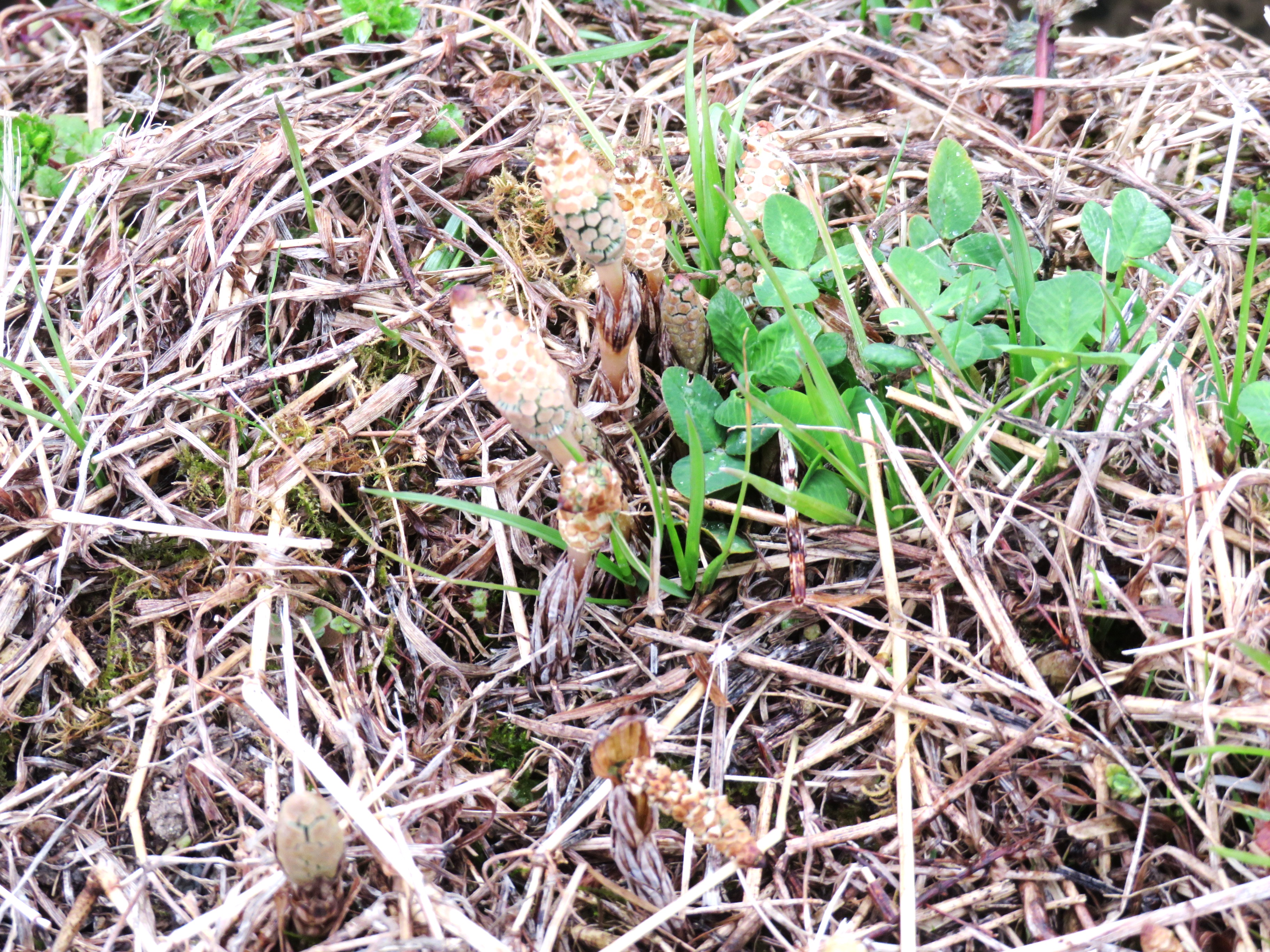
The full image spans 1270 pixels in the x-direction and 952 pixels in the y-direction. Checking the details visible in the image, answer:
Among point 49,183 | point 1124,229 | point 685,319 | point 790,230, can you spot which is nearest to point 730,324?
point 685,319

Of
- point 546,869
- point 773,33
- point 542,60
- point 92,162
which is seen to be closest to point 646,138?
point 542,60

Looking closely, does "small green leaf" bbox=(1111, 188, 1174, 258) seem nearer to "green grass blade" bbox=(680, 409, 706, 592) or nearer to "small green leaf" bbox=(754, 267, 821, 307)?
"small green leaf" bbox=(754, 267, 821, 307)

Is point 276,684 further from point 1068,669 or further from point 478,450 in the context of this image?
point 1068,669

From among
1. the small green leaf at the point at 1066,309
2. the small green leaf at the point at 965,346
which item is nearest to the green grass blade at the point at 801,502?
the small green leaf at the point at 965,346

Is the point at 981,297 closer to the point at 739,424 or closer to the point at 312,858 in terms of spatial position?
the point at 739,424

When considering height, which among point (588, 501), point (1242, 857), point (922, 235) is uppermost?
point (922, 235)

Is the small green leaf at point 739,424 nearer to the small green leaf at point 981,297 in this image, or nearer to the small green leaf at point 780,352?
the small green leaf at point 780,352
